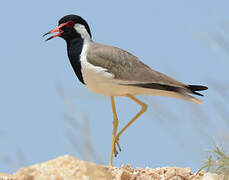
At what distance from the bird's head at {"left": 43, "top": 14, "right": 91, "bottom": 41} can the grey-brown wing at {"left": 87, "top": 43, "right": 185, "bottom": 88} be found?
42 cm

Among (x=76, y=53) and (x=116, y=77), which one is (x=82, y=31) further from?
(x=116, y=77)

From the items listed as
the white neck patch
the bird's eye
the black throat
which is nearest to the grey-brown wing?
the black throat

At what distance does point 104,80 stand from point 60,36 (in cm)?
132

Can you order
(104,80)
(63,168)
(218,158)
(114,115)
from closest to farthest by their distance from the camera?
(218,158) → (63,168) → (104,80) → (114,115)

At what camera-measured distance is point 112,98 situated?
7.14 meters

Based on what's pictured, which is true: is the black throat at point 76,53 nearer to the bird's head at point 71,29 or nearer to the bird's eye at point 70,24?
the bird's head at point 71,29

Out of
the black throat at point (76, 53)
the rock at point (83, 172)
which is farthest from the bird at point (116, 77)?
the rock at point (83, 172)

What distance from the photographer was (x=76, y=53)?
707 cm

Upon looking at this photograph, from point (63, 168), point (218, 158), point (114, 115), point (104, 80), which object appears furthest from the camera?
point (114, 115)

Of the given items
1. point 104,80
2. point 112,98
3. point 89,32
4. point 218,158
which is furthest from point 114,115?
point 218,158

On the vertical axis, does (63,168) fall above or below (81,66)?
below

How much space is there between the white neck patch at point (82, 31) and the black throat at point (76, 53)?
0.09 meters

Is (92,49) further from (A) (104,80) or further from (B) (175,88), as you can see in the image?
(B) (175,88)

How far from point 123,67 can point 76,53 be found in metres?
0.77
